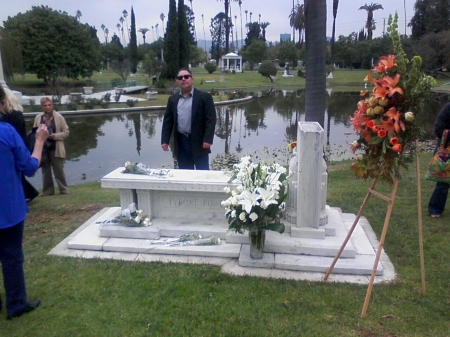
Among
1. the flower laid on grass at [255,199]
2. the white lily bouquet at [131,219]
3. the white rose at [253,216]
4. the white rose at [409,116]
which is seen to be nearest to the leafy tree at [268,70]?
the white lily bouquet at [131,219]

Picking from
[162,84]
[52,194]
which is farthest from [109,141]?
[162,84]

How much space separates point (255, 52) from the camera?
62625 millimetres

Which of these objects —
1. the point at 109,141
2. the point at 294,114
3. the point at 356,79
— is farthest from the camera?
the point at 356,79

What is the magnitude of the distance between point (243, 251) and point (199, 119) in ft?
6.25

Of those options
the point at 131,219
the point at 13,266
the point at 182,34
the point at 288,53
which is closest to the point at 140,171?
→ the point at 131,219

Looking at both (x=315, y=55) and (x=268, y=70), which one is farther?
(x=268, y=70)

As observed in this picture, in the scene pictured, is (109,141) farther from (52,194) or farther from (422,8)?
(422,8)

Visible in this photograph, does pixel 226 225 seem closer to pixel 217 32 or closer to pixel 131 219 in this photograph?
pixel 131 219

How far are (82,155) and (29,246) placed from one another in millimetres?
8280

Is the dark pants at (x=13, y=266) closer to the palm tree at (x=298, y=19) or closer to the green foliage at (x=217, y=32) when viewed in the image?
the palm tree at (x=298, y=19)

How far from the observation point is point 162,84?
115ft

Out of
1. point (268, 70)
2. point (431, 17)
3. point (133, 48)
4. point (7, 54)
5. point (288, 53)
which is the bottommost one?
point (268, 70)

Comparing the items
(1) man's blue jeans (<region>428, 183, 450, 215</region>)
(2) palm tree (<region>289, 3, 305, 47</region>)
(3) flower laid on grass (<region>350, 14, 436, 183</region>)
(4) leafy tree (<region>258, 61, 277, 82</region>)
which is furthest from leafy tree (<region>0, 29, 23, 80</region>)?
(2) palm tree (<region>289, 3, 305, 47</region>)

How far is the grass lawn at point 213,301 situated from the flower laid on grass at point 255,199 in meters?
0.51
